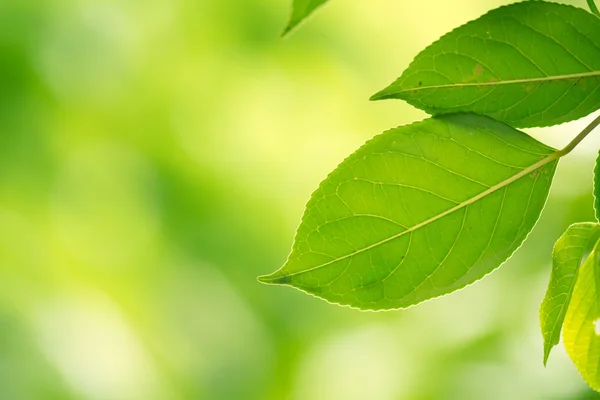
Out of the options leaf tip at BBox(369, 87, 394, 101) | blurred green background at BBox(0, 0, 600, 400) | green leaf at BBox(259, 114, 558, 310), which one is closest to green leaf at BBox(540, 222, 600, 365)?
green leaf at BBox(259, 114, 558, 310)

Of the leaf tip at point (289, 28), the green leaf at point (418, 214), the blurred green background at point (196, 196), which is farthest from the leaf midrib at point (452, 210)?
the blurred green background at point (196, 196)

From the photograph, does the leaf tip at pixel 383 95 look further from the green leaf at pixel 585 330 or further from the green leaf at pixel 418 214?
the green leaf at pixel 585 330

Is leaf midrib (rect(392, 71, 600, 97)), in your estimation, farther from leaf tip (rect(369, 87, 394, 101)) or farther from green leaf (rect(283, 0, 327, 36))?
green leaf (rect(283, 0, 327, 36))

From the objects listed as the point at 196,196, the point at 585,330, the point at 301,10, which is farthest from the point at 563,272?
the point at 196,196

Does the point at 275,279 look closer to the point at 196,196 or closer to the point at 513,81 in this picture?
the point at 513,81

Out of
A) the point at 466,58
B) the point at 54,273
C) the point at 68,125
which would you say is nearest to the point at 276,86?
the point at 68,125

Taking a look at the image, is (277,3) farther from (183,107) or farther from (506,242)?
(506,242)
